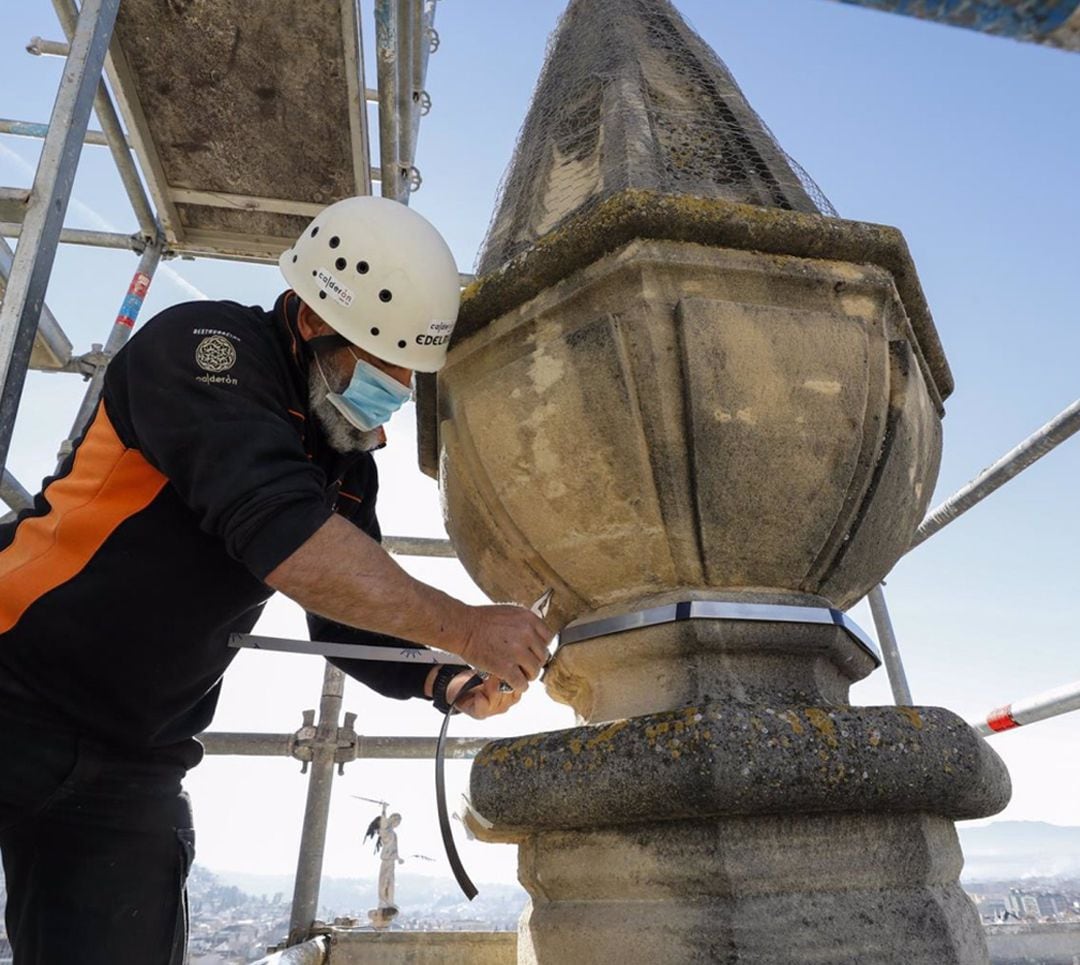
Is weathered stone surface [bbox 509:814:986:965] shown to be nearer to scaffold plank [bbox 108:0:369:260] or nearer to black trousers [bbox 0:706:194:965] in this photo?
black trousers [bbox 0:706:194:965]

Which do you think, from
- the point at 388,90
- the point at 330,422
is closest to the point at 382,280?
the point at 330,422

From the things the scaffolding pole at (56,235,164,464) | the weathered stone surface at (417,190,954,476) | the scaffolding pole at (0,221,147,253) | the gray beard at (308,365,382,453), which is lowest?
the gray beard at (308,365,382,453)

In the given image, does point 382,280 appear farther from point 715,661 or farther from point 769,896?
point 769,896

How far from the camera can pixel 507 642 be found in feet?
5.59

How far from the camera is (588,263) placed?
5.93 ft

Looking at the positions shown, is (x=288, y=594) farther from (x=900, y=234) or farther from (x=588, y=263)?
(x=900, y=234)

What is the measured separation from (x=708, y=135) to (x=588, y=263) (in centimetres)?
88

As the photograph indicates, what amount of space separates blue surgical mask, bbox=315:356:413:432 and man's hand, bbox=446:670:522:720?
74 centimetres

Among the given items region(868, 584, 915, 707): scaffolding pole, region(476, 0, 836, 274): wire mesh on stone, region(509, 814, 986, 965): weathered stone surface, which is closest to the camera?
region(509, 814, 986, 965): weathered stone surface

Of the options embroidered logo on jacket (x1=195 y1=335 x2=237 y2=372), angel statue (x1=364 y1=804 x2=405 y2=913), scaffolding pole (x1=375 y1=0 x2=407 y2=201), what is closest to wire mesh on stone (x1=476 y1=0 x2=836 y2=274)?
embroidered logo on jacket (x1=195 y1=335 x2=237 y2=372)

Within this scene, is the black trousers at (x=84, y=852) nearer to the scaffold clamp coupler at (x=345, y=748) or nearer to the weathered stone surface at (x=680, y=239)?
the weathered stone surface at (x=680, y=239)

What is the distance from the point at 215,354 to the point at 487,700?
1088 millimetres

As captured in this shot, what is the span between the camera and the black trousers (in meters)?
1.81

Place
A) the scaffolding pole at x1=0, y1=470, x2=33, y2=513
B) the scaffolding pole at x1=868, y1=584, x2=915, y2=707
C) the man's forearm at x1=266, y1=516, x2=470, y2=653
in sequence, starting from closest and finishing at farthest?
the man's forearm at x1=266, y1=516, x2=470, y2=653 → the scaffolding pole at x1=0, y1=470, x2=33, y2=513 → the scaffolding pole at x1=868, y1=584, x2=915, y2=707
